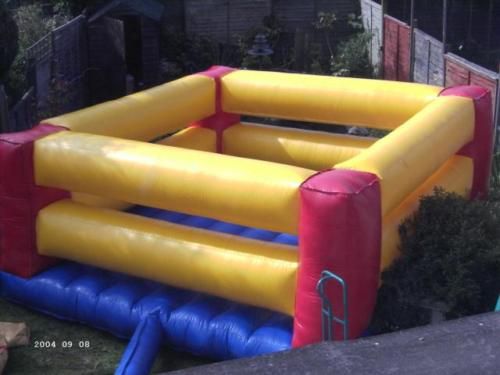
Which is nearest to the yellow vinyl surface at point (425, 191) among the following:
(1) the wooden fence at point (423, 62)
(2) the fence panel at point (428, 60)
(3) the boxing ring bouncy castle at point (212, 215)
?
(3) the boxing ring bouncy castle at point (212, 215)

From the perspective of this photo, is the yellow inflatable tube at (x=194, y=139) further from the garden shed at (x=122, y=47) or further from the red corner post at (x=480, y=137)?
the garden shed at (x=122, y=47)

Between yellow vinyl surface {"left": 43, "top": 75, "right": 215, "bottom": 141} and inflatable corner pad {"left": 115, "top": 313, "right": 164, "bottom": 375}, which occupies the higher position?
yellow vinyl surface {"left": 43, "top": 75, "right": 215, "bottom": 141}

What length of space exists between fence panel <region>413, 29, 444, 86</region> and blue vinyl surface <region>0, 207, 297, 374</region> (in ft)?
16.9

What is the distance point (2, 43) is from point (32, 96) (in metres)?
0.96

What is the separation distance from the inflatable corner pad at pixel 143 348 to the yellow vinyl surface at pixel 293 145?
260cm

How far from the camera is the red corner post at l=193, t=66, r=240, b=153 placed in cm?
780

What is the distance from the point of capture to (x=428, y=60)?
36.4 feet

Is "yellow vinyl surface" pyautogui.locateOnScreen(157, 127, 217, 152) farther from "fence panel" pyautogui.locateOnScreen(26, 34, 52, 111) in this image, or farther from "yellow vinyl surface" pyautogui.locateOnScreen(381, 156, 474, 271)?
"fence panel" pyautogui.locateOnScreen(26, 34, 52, 111)

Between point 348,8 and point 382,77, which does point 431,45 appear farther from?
point 348,8

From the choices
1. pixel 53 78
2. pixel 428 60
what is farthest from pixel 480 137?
pixel 53 78

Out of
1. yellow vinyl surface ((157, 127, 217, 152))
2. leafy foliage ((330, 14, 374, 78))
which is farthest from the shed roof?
yellow vinyl surface ((157, 127, 217, 152))

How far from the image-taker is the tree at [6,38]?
8.83 meters

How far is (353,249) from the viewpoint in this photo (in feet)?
15.5

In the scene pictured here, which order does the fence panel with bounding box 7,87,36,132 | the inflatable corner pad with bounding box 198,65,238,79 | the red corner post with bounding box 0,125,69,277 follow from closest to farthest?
the red corner post with bounding box 0,125,69,277
the inflatable corner pad with bounding box 198,65,238,79
the fence panel with bounding box 7,87,36,132
